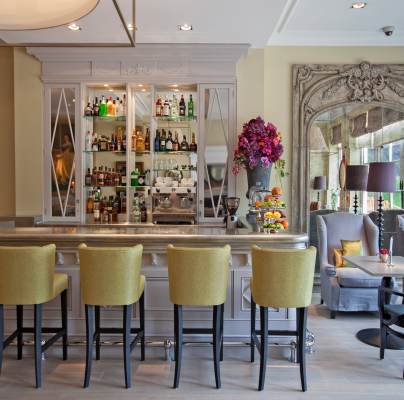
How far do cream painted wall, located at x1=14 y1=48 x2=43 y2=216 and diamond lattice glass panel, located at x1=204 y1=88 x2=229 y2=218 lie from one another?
7.17ft

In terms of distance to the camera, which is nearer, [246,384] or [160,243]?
[246,384]

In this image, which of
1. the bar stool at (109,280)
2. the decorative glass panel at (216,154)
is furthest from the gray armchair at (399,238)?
the bar stool at (109,280)

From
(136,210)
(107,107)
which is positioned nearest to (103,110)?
(107,107)

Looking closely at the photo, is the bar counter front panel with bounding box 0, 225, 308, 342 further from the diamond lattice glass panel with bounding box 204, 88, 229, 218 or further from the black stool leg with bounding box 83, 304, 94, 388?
the diamond lattice glass panel with bounding box 204, 88, 229, 218

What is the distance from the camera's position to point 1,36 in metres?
4.98

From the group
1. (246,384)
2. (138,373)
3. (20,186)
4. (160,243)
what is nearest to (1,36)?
(20,186)

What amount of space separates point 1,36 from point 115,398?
4.29m

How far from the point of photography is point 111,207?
222 inches

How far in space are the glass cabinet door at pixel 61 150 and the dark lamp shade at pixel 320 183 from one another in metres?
3.20

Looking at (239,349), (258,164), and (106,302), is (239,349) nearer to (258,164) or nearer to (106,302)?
(106,302)

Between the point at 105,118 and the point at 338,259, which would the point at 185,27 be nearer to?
the point at 105,118

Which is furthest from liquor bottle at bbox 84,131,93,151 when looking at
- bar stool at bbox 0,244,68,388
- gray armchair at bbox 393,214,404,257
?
gray armchair at bbox 393,214,404,257

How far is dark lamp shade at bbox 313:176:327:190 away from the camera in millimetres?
5855

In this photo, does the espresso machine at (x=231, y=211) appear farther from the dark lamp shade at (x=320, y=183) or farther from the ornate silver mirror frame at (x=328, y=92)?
the dark lamp shade at (x=320, y=183)
